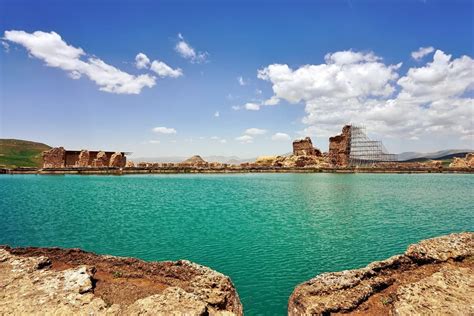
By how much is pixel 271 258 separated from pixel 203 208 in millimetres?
15418

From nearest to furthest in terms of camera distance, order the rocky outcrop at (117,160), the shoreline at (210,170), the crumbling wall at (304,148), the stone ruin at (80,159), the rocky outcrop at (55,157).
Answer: the shoreline at (210,170), the rocky outcrop at (55,157), the stone ruin at (80,159), the rocky outcrop at (117,160), the crumbling wall at (304,148)

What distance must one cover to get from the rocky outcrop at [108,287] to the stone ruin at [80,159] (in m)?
105

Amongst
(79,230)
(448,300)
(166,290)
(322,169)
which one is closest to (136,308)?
(166,290)

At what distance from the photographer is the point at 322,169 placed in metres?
115

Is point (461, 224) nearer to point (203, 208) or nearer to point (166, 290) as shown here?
point (203, 208)

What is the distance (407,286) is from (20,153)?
202 m

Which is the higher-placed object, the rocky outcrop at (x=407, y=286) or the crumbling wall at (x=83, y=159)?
the crumbling wall at (x=83, y=159)

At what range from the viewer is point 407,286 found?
7.65 meters

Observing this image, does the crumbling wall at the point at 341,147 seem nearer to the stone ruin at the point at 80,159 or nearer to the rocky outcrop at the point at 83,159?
the stone ruin at the point at 80,159

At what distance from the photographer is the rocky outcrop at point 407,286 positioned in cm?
678

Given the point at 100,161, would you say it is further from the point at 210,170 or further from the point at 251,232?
the point at 251,232

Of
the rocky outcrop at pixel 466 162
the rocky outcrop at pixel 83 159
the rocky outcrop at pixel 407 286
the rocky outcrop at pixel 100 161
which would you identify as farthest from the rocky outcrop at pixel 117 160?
the rocky outcrop at pixel 466 162

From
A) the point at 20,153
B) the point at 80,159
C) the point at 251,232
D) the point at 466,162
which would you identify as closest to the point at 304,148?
the point at 466,162

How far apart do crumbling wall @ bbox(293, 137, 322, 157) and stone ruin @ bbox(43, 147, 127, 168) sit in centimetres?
8151
